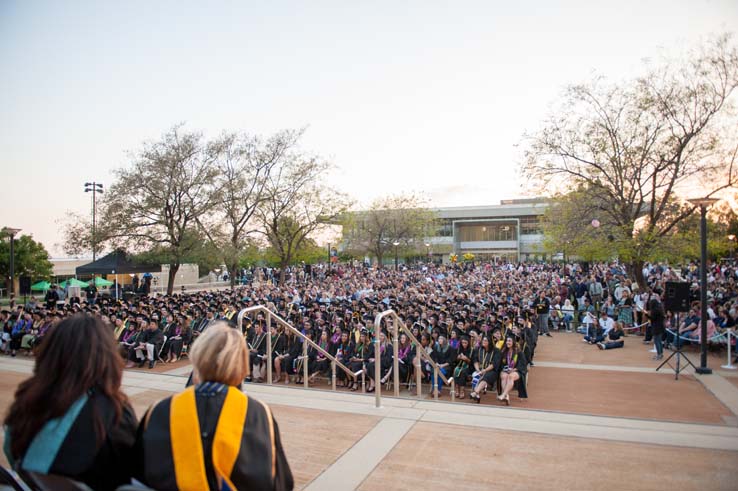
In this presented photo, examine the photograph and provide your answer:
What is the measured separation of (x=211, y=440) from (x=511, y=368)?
340 inches

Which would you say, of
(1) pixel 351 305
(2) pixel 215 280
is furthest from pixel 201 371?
(2) pixel 215 280

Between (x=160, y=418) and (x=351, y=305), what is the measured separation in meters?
15.8

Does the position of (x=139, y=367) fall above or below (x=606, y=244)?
below

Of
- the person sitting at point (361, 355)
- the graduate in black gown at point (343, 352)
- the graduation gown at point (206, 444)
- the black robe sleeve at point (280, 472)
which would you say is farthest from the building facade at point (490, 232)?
the graduation gown at point (206, 444)

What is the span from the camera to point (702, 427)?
5.37 metres

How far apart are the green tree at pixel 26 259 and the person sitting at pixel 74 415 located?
140 ft

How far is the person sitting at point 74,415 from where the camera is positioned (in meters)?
1.97

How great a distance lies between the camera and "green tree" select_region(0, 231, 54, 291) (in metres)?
36.7

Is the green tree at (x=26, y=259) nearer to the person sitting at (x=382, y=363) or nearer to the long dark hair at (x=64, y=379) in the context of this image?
the person sitting at (x=382, y=363)

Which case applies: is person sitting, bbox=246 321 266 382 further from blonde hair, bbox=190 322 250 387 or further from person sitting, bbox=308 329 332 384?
blonde hair, bbox=190 322 250 387

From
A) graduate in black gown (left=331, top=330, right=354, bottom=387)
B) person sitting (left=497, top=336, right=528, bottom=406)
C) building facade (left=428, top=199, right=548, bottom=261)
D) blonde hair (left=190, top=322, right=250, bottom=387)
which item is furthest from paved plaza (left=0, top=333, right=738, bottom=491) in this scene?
building facade (left=428, top=199, right=548, bottom=261)

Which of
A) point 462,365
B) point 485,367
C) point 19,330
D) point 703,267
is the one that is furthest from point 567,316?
point 19,330

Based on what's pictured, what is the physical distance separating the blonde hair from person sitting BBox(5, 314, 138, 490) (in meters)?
0.37

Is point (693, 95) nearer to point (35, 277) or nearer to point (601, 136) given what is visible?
point (601, 136)
